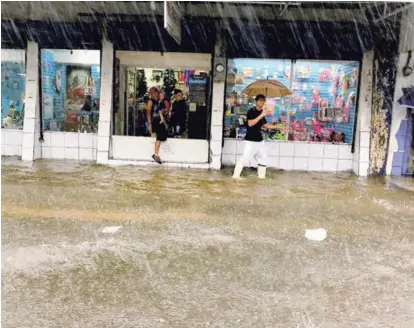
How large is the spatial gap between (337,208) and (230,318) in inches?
157

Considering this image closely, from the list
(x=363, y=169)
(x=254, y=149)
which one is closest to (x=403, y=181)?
(x=363, y=169)

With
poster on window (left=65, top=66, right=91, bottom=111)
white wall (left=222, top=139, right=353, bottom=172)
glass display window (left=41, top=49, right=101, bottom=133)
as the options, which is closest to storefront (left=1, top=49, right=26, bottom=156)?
glass display window (left=41, top=49, right=101, bottom=133)

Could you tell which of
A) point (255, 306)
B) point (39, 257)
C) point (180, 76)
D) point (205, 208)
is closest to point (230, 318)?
point (255, 306)

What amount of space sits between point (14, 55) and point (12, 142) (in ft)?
7.25

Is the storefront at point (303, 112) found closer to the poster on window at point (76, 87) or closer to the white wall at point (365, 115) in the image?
the white wall at point (365, 115)

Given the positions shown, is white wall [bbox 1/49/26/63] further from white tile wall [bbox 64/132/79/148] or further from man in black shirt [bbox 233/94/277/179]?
man in black shirt [bbox 233/94/277/179]

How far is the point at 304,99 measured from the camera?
1066 centimetres

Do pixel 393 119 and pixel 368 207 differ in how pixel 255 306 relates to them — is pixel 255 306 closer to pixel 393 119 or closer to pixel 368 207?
pixel 368 207

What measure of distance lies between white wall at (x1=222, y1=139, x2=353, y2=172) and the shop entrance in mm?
881

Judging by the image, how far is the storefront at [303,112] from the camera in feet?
34.2

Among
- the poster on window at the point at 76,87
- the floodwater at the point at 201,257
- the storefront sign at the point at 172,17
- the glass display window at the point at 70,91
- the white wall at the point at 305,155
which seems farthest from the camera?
the poster on window at the point at 76,87

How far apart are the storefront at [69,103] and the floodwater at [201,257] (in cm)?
301

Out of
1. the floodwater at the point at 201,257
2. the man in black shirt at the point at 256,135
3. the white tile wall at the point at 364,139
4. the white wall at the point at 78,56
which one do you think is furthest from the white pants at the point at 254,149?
the white wall at the point at 78,56

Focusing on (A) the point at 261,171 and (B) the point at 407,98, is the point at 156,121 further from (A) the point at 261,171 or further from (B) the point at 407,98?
(B) the point at 407,98
